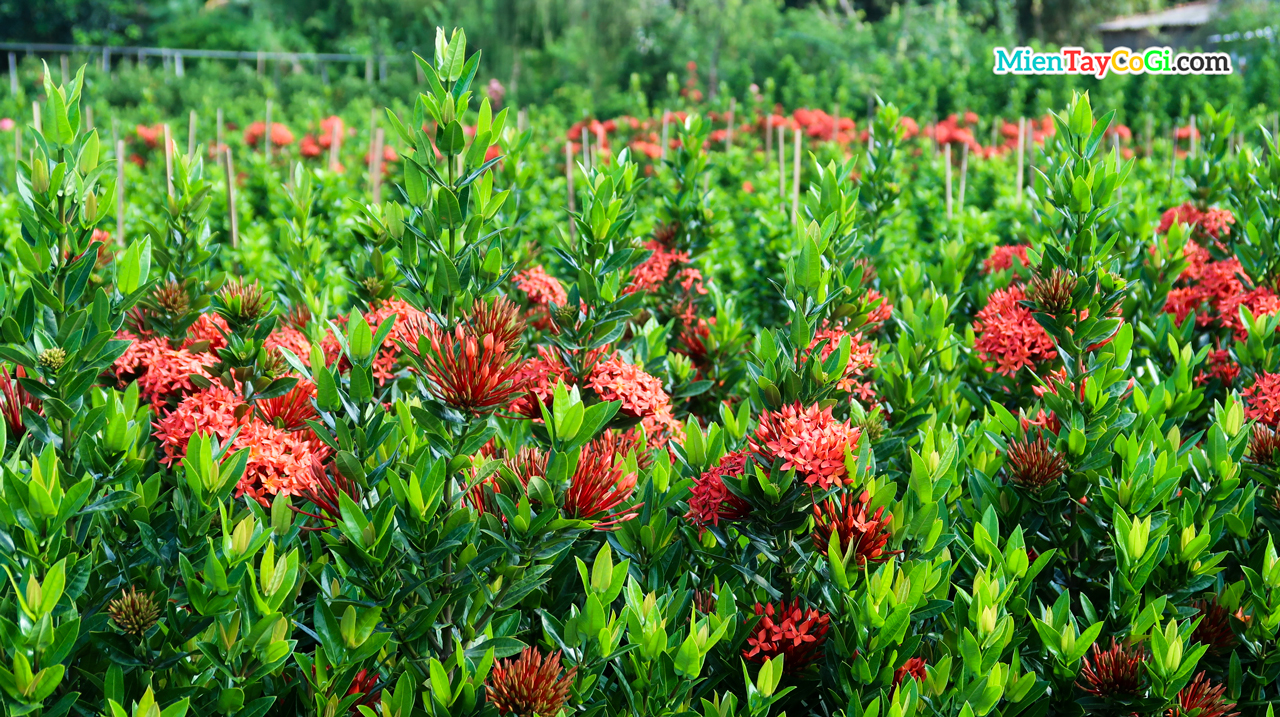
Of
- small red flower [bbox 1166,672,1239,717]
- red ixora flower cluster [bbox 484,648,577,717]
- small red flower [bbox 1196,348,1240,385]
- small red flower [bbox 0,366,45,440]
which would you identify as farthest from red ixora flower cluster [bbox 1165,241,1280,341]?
small red flower [bbox 0,366,45,440]

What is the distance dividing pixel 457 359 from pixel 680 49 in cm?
1395

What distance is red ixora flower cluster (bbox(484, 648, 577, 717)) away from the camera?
1291mm

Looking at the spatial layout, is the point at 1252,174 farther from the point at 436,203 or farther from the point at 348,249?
the point at 348,249

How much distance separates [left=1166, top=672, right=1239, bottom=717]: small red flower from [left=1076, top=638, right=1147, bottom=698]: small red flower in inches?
2.9

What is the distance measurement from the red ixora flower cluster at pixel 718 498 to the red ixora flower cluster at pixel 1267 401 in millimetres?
1188

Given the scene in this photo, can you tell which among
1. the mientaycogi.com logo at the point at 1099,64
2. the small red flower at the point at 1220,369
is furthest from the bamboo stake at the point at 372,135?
the mientaycogi.com logo at the point at 1099,64

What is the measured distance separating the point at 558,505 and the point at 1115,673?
2.97 ft

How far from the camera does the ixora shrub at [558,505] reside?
1332 millimetres

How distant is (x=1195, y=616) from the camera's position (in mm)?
1750

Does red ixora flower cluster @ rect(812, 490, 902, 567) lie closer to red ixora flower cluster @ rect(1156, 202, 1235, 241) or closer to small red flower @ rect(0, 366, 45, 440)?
small red flower @ rect(0, 366, 45, 440)

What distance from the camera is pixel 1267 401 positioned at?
2080 mm

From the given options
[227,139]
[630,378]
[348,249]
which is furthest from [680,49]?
[630,378]

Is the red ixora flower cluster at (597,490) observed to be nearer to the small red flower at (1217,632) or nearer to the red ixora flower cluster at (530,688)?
the red ixora flower cluster at (530,688)

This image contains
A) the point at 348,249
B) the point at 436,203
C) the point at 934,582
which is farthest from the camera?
the point at 348,249
